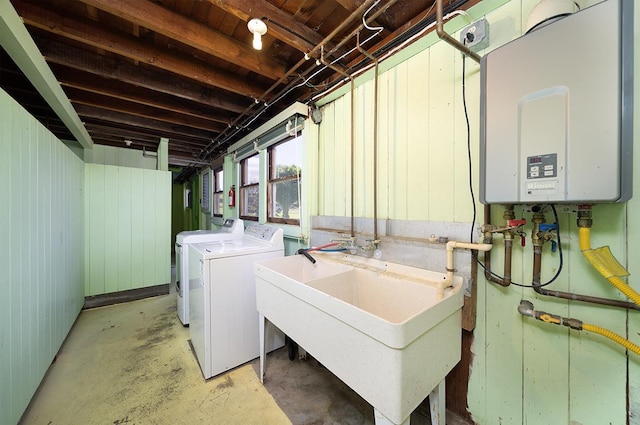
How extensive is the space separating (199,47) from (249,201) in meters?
2.20

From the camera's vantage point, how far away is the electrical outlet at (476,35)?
3.74 feet

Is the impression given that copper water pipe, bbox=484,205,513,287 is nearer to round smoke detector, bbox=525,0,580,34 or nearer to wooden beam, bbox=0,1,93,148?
round smoke detector, bbox=525,0,580,34

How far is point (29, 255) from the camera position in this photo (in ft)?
4.89

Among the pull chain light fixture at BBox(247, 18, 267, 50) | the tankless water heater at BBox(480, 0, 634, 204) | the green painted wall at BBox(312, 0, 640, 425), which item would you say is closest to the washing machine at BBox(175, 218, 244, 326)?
the green painted wall at BBox(312, 0, 640, 425)

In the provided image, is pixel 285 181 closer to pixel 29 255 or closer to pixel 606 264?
pixel 29 255

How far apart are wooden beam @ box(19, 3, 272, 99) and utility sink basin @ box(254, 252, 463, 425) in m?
1.80

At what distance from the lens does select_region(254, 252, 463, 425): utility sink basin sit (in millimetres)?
848

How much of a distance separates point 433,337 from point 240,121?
3.21 m

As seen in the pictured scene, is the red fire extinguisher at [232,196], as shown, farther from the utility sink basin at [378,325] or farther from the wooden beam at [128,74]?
the utility sink basin at [378,325]

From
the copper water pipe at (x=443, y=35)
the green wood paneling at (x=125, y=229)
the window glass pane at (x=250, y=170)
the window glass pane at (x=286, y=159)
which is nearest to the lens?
the copper water pipe at (x=443, y=35)

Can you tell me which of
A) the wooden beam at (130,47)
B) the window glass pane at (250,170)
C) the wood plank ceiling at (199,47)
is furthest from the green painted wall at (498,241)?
the window glass pane at (250,170)

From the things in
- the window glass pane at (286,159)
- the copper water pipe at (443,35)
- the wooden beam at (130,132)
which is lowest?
the window glass pane at (286,159)

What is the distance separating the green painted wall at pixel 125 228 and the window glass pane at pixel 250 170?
1160 mm

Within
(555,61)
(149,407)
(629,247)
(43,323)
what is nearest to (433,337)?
(629,247)
